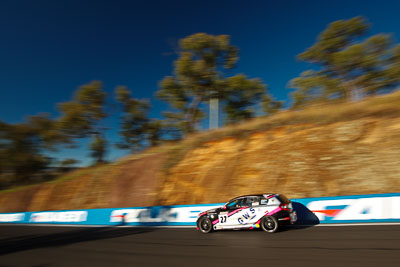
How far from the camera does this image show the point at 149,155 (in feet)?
69.9

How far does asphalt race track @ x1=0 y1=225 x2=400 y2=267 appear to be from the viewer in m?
5.66

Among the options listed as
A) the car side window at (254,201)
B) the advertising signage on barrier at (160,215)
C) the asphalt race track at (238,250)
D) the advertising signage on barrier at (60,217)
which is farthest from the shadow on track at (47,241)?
the car side window at (254,201)

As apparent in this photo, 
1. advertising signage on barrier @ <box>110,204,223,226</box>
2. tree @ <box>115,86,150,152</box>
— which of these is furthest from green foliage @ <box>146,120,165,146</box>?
advertising signage on barrier @ <box>110,204,223,226</box>

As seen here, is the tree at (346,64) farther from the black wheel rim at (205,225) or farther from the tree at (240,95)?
the black wheel rim at (205,225)

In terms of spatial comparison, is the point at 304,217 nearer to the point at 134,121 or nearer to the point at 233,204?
the point at 233,204

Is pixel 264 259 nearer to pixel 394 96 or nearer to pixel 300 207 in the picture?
pixel 300 207

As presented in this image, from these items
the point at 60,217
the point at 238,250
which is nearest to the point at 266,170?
the point at 238,250

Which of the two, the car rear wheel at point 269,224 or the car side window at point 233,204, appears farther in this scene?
the car side window at point 233,204

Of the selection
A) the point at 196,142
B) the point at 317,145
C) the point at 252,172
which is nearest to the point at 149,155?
the point at 196,142

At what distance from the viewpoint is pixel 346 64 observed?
25469 millimetres

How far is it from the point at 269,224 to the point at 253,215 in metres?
0.64

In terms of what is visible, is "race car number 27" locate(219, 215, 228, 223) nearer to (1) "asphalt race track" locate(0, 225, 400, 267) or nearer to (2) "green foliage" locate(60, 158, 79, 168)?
(1) "asphalt race track" locate(0, 225, 400, 267)

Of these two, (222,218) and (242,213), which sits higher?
(242,213)

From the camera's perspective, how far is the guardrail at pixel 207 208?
Result: 9.05m
